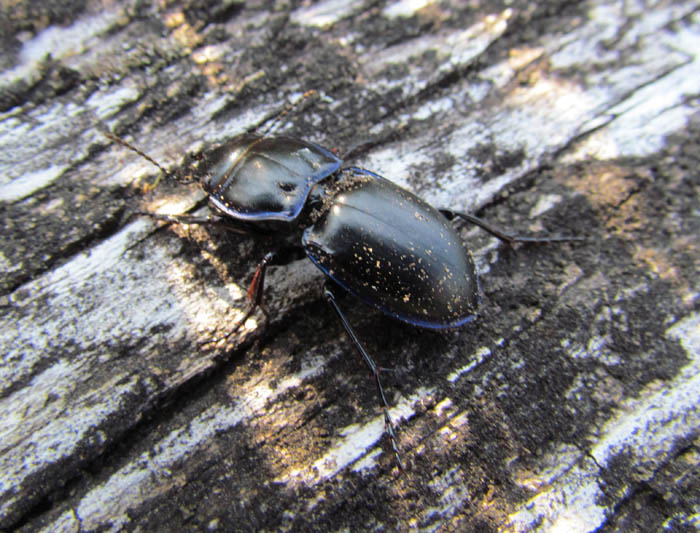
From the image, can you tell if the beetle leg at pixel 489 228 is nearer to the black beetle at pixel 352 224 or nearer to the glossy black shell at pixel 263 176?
the black beetle at pixel 352 224

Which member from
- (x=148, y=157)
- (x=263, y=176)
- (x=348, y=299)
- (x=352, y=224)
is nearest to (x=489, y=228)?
(x=352, y=224)

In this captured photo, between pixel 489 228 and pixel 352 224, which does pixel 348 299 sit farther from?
pixel 489 228

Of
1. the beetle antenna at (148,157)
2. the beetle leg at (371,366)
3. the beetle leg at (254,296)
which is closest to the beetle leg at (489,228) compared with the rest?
the beetle leg at (371,366)

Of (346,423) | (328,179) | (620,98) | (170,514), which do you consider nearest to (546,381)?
(346,423)

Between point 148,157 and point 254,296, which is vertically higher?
point 148,157

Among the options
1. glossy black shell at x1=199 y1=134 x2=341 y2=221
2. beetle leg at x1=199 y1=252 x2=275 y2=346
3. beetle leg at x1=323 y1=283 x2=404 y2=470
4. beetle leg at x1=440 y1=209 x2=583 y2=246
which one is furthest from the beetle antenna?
beetle leg at x1=440 y1=209 x2=583 y2=246

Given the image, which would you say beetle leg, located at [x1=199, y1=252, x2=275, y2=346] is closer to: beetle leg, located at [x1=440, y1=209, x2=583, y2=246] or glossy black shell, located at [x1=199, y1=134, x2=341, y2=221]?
glossy black shell, located at [x1=199, y1=134, x2=341, y2=221]

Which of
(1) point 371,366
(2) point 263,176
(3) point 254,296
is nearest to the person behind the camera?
(1) point 371,366

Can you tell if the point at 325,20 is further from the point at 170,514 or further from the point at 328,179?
the point at 170,514
